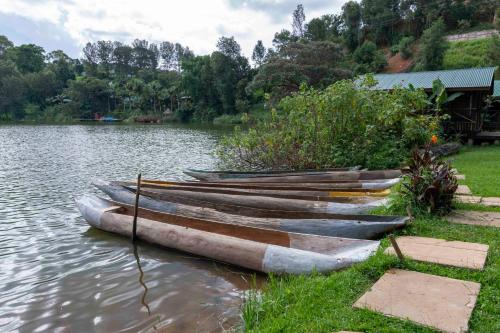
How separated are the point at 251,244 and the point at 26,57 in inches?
4273

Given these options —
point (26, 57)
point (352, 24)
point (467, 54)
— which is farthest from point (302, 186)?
point (26, 57)

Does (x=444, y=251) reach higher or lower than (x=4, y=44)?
lower

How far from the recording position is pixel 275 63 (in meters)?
35.1

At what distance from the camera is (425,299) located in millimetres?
3209

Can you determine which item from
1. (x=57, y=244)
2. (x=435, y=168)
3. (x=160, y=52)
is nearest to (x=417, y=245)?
(x=435, y=168)

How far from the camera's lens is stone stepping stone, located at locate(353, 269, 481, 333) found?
2873mm

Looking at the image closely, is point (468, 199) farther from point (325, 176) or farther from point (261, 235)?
point (261, 235)

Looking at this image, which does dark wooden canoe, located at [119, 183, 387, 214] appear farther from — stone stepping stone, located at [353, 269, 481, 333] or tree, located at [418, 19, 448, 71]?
tree, located at [418, 19, 448, 71]

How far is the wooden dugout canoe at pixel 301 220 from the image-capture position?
16.9ft

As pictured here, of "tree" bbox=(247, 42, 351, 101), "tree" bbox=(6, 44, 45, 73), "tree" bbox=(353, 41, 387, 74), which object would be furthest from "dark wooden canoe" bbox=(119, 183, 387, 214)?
"tree" bbox=(6, 44, 45, 73)

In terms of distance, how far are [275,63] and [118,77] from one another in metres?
70.1

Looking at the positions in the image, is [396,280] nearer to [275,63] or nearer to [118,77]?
[275,63]

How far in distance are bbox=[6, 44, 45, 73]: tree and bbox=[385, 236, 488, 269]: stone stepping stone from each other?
108m

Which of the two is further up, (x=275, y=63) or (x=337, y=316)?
(x=275, y=63)
